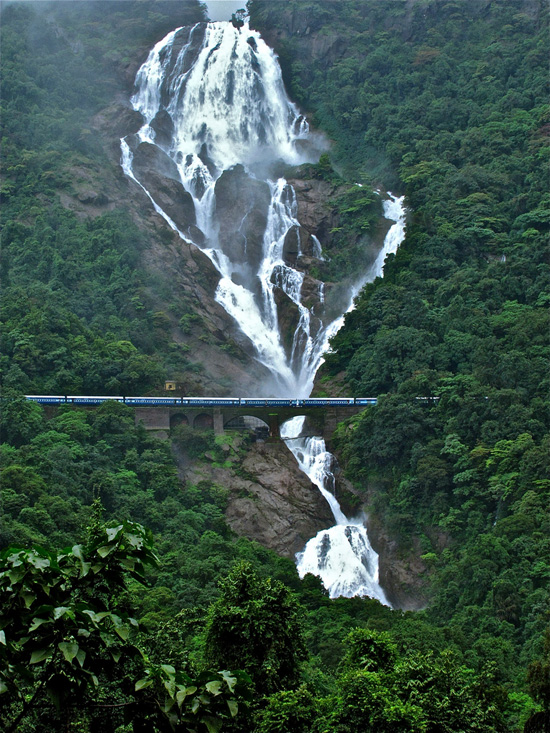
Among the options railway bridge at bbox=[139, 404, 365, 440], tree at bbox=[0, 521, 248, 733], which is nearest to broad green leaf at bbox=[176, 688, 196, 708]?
tree at bbox=[0, 521, 248, 733]

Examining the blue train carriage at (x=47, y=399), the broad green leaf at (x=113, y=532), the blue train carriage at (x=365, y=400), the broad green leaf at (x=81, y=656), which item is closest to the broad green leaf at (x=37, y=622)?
the broad green leaf at (x=81, y=656)

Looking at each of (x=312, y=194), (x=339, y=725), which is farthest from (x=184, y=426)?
(x=339, y=725)

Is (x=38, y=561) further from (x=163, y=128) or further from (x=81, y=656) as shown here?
(x=163, y=128)

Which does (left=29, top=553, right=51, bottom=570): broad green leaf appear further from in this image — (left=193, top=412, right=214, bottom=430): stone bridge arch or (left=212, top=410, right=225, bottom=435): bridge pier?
(left=193, top=412, right=214, bottom=430): stone bridge arch

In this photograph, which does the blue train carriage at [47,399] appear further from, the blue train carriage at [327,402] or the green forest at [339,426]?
the blue train carriage at [327,402]

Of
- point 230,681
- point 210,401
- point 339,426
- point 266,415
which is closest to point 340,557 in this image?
point 339,426
